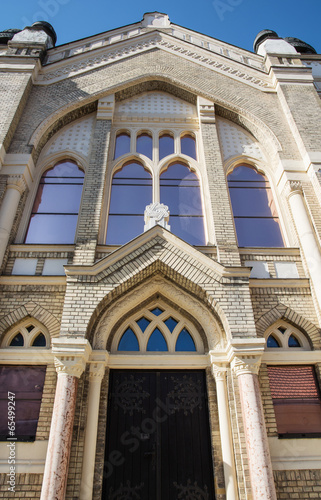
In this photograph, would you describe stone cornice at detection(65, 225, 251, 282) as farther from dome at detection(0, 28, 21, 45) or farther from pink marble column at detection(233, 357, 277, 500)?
dome at detection(0, 28, 21, 45)

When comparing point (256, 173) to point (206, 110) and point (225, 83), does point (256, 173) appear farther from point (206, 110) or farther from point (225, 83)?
point (225, 83)

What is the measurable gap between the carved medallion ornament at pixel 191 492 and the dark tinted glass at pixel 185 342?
2.02 m

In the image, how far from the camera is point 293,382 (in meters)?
6.19

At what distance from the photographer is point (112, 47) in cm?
1145

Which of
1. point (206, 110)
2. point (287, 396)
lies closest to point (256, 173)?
point (206, 110)

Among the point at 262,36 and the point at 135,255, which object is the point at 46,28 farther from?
the point at 135,255

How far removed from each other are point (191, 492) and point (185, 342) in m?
2.25

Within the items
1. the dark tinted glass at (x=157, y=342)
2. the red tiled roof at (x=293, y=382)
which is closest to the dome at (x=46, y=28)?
the dark tinted glass at (x=157, y=342)

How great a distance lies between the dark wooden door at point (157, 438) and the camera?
5.35 metres

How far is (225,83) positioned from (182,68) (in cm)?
143

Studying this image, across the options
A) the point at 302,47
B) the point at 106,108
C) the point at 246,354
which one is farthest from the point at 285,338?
the point at 302,47

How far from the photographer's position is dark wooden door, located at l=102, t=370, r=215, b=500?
17.6 feet

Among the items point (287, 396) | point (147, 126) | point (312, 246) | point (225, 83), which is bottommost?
point (287, 396)

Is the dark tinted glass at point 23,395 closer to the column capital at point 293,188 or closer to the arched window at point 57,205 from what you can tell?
the arched window at point 57,205
